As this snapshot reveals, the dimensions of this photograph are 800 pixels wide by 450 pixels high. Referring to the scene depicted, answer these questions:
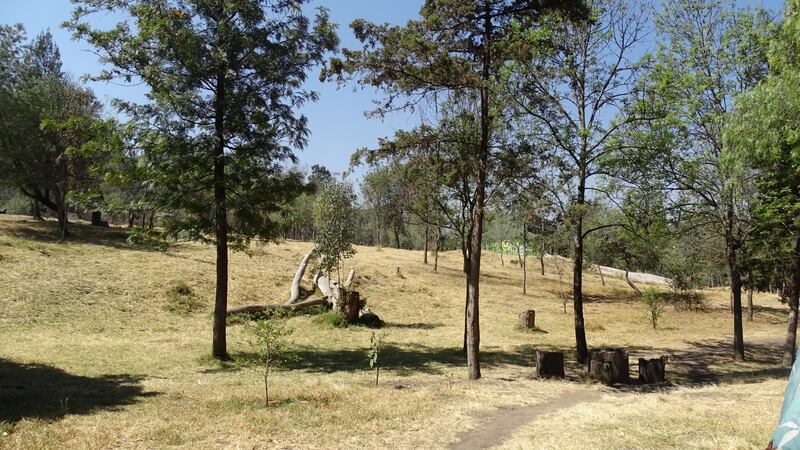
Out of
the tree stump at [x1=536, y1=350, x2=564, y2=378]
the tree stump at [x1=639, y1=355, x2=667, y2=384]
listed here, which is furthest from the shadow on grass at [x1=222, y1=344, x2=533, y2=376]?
the tree stump at [x1=639, y1=355, x2=667, y2=384]

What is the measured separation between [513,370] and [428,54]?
32.0ft

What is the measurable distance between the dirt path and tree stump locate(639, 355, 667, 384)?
9.92 feet

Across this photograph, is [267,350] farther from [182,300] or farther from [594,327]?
[594,327]

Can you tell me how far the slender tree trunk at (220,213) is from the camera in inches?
602

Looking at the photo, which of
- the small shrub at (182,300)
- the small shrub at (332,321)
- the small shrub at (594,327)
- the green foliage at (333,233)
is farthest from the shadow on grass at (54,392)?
the small shrub at (594,327)

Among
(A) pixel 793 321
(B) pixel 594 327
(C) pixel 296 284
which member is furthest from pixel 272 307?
(A) pixel 793 321

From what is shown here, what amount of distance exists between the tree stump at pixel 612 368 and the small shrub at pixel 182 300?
1674 cm

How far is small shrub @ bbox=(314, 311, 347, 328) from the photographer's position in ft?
73.8

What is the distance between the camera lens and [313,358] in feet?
55.1

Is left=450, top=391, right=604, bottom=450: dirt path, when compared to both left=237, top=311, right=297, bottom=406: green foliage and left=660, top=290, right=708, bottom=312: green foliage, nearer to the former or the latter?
left=237, top=311, right=297, bottom=406: green foliage

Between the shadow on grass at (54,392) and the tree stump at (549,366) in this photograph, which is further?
the tree stump at (549,366)

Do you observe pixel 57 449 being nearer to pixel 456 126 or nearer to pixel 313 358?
pixel 313 358

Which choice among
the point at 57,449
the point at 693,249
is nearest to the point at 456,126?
the point at 57,449

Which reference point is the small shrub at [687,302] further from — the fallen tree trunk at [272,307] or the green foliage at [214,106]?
the green foliage at [214,106]
